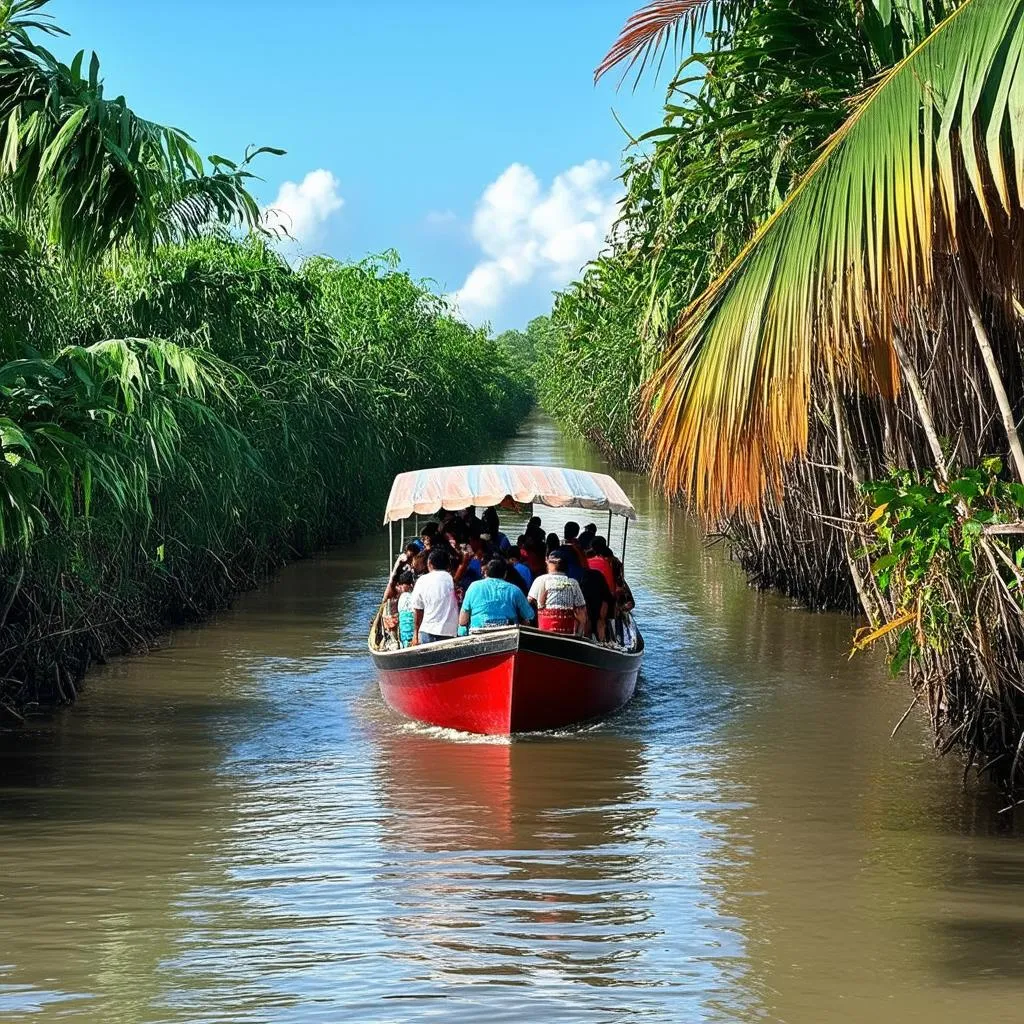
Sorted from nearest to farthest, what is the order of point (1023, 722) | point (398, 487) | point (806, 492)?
point (1023, 722), point (398, 487), point (806, 492)

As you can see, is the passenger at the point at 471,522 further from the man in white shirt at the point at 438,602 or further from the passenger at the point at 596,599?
the man in white shirt at the point at 438,602

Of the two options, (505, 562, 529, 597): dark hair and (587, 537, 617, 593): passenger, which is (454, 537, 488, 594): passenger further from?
(587, 537, 617, 593): passenger

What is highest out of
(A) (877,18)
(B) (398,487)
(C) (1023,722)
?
(A) (877,18)

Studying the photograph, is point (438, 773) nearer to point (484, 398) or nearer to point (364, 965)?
point (364, 965)

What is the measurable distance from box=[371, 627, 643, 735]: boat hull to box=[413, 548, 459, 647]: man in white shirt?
410 mm

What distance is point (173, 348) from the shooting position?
37.8ft

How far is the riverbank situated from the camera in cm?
1076

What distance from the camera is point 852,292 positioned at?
5832 millimetres

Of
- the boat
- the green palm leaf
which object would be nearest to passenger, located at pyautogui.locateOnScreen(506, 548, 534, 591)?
the boat

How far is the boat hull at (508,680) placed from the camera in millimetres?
12523

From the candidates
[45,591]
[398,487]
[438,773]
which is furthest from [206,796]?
[398,487]

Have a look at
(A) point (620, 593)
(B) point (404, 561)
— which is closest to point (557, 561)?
(A) point (620, 593)

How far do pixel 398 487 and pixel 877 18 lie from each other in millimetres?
8733

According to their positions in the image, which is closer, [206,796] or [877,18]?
[877,18]
